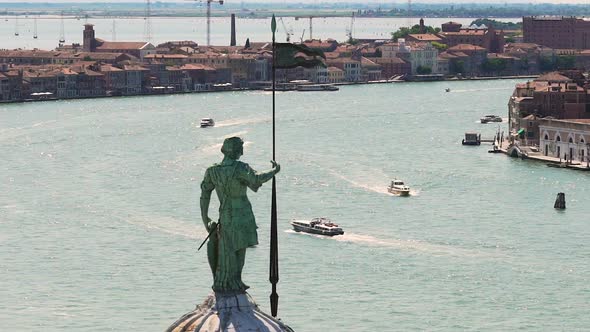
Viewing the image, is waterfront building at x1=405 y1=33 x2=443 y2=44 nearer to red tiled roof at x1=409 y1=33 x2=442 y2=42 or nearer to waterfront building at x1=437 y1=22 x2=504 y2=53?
red tiled roof at x1=409 y1=33 x2=442 y2=42

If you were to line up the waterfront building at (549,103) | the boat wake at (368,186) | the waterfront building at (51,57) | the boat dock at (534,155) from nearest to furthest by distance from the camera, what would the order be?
the boat wake at (368,186) < the boat dock at (534,155) < the waterfront building at (549,103) < the waterfront building at (51,57)

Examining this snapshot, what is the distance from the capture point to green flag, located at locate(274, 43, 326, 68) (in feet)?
18.0

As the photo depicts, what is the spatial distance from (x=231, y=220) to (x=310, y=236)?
23886 mm

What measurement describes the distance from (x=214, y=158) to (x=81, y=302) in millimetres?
21327

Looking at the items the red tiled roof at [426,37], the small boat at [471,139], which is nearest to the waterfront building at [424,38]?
the red tiled roof at [426,37]

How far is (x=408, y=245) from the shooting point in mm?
28141

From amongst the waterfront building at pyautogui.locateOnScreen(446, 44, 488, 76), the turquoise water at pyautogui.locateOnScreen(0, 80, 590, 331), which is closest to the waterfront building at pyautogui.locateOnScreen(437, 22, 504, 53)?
the waterfront building at pyautogui.locateOnScreen(446, 44, 488, 76)

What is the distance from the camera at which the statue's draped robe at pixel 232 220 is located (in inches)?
200

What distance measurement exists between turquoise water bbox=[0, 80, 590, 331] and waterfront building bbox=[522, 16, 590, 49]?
182ft

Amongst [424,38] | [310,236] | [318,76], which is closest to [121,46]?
[318,76]

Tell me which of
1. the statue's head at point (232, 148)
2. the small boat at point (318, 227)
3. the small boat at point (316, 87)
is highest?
the statue's head at point (232, 148)

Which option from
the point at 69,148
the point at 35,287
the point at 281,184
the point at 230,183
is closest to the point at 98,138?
the point at 69,148

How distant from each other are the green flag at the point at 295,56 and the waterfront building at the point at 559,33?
349ft

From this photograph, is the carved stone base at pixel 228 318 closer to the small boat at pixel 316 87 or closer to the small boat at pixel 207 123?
the small boat at pixel 207 123
